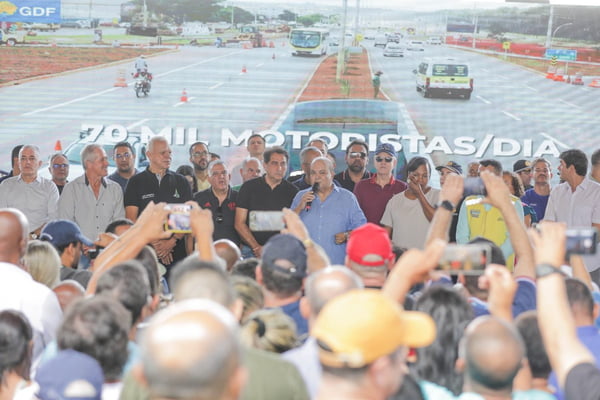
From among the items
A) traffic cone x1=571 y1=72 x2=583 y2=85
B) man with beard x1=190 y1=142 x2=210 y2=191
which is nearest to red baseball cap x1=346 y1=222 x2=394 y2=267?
man with beard x1=190 y1=142 x2=210 y2=191

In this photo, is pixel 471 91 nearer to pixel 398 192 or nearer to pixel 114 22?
pixel 398 192

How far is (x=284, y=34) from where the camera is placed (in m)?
9.66

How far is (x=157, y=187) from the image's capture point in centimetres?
684

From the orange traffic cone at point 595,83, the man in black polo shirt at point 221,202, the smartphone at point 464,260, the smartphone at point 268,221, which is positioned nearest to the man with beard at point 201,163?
the man in black polo shirt at point 221,202

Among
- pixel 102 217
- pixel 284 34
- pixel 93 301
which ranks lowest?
pixel 102 217

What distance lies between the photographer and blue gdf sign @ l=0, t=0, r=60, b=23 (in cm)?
912

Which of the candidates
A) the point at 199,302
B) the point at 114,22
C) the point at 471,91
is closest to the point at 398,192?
the point at 471,91

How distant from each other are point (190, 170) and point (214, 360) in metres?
6.61

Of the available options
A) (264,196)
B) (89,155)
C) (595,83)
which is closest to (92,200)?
(89,155)

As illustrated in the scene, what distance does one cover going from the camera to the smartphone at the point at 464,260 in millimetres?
3038

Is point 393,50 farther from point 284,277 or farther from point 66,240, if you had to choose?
point 284,277

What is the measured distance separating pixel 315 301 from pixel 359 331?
2.28 ft

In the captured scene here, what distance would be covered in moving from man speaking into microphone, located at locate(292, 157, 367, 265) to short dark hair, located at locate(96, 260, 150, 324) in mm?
2934

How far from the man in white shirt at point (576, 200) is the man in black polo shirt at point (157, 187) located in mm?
3097
